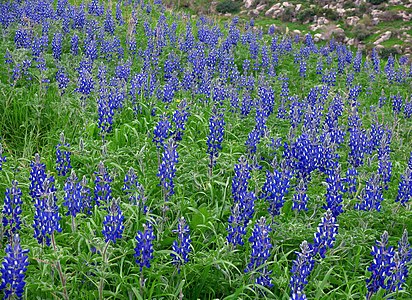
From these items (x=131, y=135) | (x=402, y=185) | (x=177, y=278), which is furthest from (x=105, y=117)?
(x=402, y=185)

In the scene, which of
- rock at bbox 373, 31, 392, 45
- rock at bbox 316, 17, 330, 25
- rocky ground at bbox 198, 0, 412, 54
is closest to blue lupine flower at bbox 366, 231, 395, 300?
rocky ground at bbox 198, 0, 412, 54

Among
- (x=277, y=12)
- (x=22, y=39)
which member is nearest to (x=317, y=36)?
(x=277, y=12)

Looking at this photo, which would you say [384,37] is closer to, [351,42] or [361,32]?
[361,32]

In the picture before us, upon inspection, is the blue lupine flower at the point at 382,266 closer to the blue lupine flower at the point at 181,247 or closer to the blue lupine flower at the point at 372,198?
the blue lupine flower at the point at 372,198

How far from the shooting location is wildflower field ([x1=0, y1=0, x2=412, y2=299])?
11.5 feet

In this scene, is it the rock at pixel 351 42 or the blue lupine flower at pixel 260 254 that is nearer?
the blue lupine flower at pixel 260 254

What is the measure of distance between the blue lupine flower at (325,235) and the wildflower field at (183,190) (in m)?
0.01

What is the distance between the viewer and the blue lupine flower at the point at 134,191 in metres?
4.10

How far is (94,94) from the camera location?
658cm

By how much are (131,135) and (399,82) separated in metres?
6.50

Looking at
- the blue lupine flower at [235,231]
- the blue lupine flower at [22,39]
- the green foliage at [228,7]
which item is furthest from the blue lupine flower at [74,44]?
the green foliage at [228,7]

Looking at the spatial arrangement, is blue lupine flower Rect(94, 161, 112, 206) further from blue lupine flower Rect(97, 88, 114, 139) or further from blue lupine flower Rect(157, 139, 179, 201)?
blue lupine flower Rect(97, 88, 114, 139)

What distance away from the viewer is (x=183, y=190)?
4.79 m

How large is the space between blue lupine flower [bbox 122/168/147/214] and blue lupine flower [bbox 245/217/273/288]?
102cm
